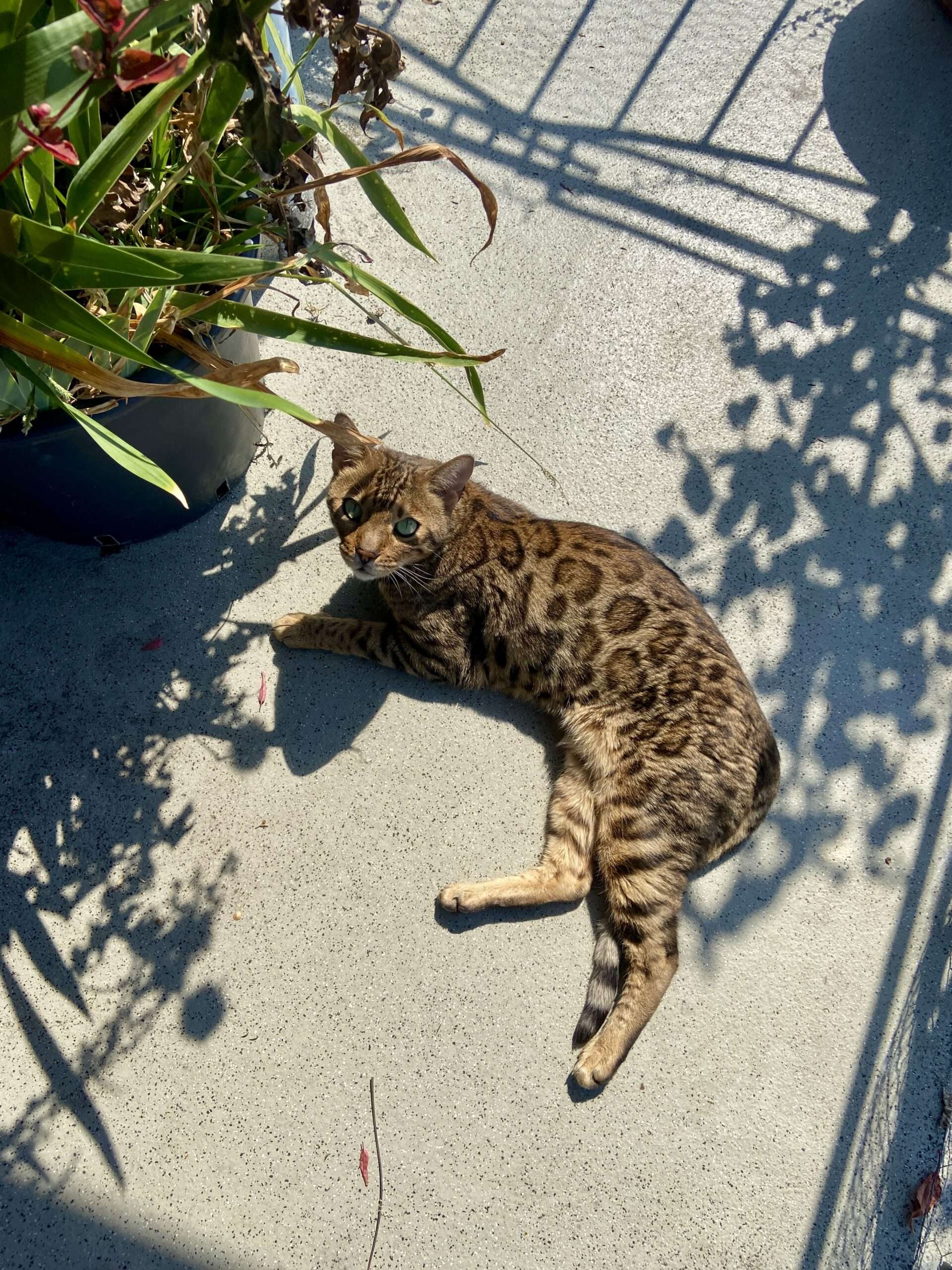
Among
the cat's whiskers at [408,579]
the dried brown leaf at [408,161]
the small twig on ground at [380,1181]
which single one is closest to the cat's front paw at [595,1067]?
the small twig on ground at [380,1181]

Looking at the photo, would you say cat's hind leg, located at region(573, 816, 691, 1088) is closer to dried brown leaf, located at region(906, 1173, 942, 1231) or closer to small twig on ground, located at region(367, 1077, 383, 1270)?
small twig on ground, located at region(367, 1077, 383, 1270)

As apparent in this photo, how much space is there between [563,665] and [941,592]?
4.40 ft

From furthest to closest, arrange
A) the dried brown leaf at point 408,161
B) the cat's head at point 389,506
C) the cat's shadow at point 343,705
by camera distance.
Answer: the cat's shadow at point 343,705, the cat's head at point 389,506, the dried brown leaf at point 408,161

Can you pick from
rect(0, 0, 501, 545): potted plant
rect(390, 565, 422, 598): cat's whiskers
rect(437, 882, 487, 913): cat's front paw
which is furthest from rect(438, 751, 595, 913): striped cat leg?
rect(0, 0, 501, 545): potted plant

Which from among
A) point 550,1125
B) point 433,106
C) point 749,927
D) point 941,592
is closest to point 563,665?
point 749,927

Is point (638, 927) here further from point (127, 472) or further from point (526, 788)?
point (127, 472)

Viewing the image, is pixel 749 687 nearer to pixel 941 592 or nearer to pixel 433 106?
pixel 941 592

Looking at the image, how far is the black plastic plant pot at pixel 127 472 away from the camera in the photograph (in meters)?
2.08

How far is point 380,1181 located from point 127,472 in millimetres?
1919

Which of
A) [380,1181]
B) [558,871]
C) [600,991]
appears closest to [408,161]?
[558,871]

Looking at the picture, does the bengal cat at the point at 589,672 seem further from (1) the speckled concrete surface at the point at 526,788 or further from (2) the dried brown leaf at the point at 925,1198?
(2) the dried brown leaf at the point at 925,1198

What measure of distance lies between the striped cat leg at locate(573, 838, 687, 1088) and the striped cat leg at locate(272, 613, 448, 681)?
745 millimetres

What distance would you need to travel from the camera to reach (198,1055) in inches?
84.7

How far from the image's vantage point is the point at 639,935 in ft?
7.28
